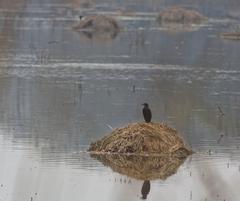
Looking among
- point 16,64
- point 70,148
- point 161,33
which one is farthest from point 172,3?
point 70,148

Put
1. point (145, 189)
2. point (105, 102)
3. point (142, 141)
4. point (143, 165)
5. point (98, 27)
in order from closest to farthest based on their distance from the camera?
point (145, 189), point (143, 165), point (142, 141), point (105, 102), point (98, 27)

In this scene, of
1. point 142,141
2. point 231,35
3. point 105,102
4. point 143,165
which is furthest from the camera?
point 231,35

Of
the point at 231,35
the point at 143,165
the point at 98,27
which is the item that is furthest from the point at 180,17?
the point at 143,165

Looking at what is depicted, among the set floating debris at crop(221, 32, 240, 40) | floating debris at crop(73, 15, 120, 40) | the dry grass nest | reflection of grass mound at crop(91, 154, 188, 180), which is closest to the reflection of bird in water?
reflection of grass mound at crop(91, 154, 188, 180)

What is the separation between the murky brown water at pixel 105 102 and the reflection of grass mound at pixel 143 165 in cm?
29

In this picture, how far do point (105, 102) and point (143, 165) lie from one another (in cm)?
976

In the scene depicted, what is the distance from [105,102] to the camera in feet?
101

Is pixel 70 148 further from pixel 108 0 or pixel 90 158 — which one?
pixel 108 0

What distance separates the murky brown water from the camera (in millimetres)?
19344

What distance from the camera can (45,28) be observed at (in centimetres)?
5903

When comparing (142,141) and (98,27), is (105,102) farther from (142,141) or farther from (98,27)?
(98,27)

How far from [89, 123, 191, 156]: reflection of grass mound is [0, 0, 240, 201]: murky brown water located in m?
0.55

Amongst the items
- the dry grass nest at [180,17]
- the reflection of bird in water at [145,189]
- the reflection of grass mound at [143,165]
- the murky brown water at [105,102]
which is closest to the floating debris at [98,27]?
the murky brown water at [105,102]

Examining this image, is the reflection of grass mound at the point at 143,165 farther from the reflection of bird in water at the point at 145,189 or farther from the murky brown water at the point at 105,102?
the reflection of bird in water at the point at 145,189
